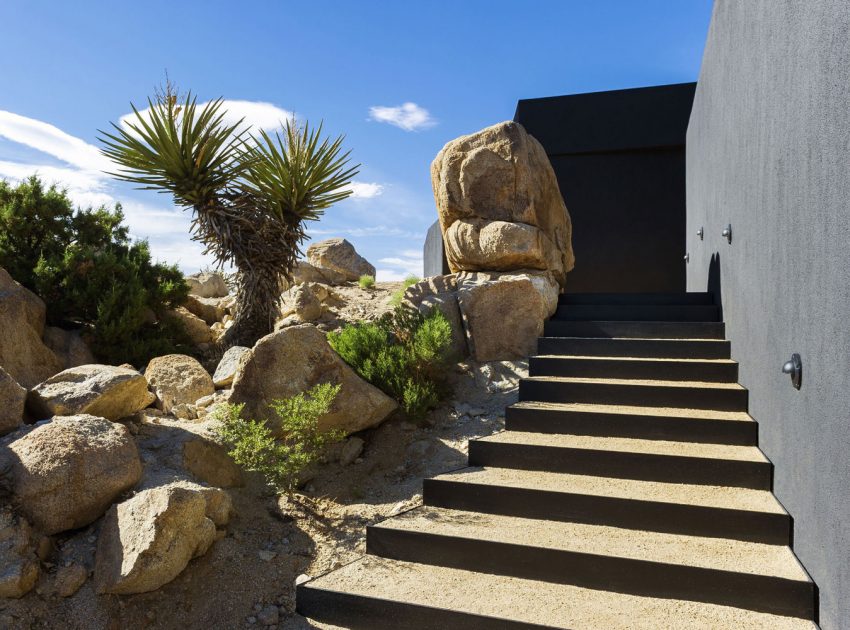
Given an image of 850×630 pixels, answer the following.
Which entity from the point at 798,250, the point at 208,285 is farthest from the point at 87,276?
the point at 798,250

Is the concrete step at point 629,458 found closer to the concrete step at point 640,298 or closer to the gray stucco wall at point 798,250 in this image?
the gray stucco wall at point 798,250

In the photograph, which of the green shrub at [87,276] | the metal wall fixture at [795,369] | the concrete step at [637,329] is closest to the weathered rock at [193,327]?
the green shrub at [87,276]

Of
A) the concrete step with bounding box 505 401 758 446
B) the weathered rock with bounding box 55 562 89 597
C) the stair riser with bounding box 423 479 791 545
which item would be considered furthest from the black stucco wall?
the weathered rock with bounding box 55 562 89 597

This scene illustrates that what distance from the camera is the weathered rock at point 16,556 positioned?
329cm

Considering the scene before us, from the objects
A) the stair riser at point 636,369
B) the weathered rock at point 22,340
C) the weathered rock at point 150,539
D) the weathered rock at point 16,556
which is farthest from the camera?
the weathered rock at point 22,340

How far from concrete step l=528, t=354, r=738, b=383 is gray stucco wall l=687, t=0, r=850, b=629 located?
0.76ft

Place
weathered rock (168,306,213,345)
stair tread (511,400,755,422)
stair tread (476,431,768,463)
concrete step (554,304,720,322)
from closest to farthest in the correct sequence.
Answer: stair tread (476,431,768,463) < stair tread (511,400,755,422) < concrete step (554,304,720,322) < weathered rock (168,306,213,345)

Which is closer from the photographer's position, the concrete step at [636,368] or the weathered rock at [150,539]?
the weathered rock at [150,539]

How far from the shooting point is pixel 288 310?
8758mm

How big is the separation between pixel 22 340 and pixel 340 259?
7.40 meters

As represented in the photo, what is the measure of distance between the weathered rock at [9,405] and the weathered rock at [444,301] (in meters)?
3.54

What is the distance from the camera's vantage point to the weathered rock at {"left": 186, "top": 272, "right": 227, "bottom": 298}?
13.2 m

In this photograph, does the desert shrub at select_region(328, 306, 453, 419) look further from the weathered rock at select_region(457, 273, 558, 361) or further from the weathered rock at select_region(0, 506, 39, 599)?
the weathered rock at select_region(0, 506, 39, 599)

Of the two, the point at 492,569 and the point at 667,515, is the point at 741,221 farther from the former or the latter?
the point at 492,569
